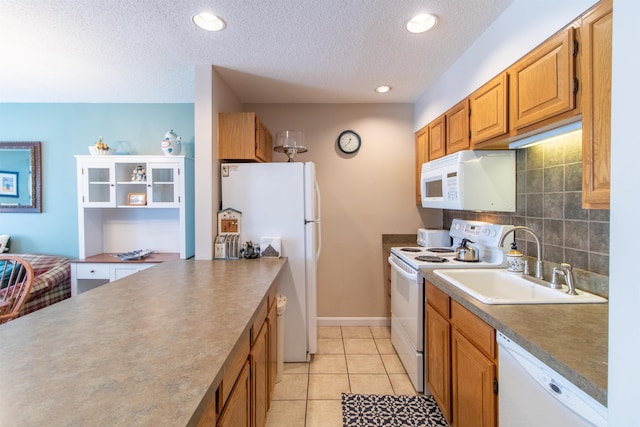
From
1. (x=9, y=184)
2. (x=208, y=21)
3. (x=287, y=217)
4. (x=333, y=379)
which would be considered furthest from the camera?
(x=9, y=184)

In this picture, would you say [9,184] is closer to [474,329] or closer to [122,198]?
[122,198]

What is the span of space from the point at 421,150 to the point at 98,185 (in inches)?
131

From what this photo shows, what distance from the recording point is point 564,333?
3.39 ft

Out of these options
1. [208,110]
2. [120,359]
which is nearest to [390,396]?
[120,359]

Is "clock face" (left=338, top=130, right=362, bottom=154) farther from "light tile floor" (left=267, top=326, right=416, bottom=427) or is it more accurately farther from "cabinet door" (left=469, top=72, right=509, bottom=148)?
"light tile floor" (left=267, top=326, right=416, bottom=427)

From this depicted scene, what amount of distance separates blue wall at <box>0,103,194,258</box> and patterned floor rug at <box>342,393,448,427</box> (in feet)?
9.36

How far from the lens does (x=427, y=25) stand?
1.79 metres

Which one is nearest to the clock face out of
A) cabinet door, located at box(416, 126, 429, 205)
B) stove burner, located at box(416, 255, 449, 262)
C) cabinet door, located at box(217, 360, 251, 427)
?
cabinet door, located at box(416, 126, 429, 205)

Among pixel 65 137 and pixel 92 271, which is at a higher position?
pixel 65 137

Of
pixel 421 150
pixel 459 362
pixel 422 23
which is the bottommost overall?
pixel 459 362

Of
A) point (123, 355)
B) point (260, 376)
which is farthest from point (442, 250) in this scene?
point (123, 355)

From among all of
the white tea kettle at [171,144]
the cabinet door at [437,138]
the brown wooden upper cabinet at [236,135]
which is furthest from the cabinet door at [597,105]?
the white tea kettle at [171,144]

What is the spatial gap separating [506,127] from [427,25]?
0.78 m

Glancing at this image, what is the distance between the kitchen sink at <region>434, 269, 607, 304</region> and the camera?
1335 millimetres
